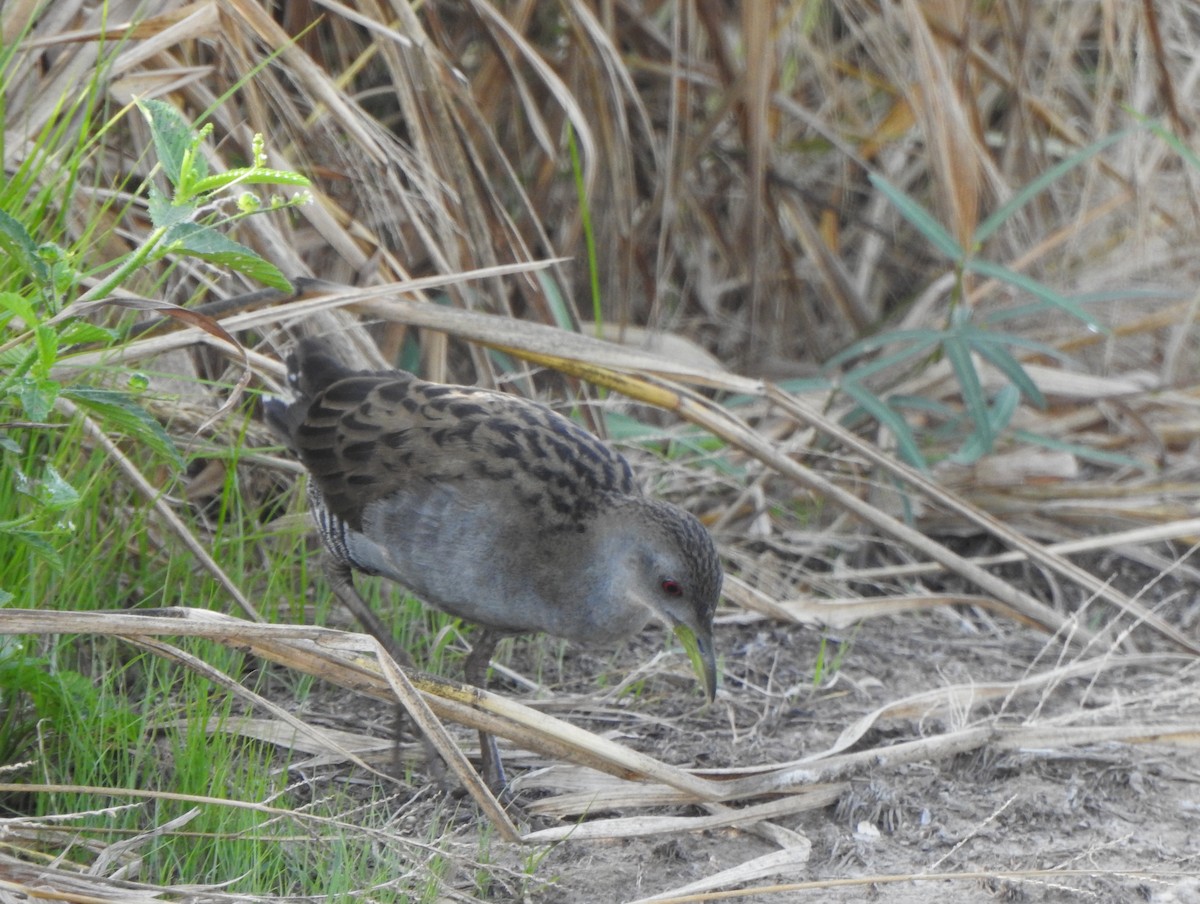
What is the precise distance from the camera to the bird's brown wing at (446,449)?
328 centimetres

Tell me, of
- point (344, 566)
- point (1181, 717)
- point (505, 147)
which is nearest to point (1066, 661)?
point (1181, 717)

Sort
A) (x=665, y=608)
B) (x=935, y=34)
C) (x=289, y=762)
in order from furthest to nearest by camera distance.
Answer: (x=935, y=34)
(x=665, y=608)
(x=289, y=762)

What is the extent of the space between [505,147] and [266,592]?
2454 millimetres

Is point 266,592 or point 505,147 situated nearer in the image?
point 266,592

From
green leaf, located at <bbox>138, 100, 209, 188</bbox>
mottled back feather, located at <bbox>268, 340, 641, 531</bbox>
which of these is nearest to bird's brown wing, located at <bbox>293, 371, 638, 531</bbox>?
mottled back feather, located at <bbox>268, 340, 641, 531</bbox>

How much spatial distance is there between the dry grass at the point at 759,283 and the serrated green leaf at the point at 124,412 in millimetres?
313

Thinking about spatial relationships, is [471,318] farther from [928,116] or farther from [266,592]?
[928,116]

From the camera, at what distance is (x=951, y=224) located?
480 centimetres

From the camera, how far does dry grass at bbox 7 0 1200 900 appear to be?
3438 mm

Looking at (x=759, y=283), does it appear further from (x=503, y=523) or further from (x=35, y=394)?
(x=35, y=394)

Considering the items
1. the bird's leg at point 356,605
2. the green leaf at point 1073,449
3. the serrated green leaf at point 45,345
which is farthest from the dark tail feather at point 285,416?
the green leaf at point 1073,449

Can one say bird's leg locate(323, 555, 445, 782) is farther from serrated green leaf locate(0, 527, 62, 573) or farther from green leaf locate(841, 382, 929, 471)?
green leaf locate(841, 382, 929, 471)

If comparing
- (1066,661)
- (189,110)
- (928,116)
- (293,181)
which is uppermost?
(293,181)

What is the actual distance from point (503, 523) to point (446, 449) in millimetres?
237
